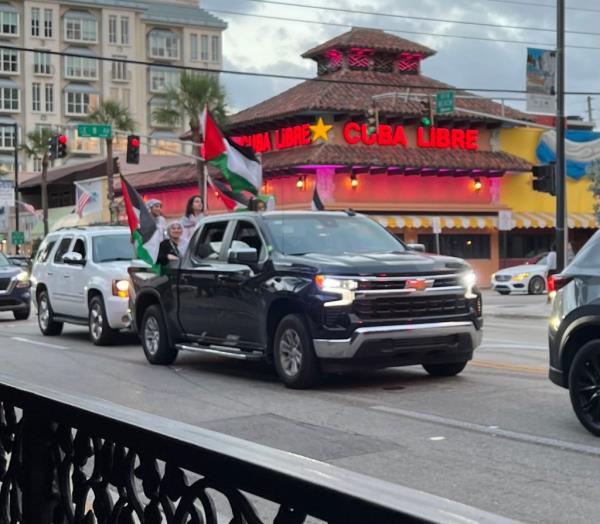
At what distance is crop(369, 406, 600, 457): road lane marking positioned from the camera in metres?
7.34

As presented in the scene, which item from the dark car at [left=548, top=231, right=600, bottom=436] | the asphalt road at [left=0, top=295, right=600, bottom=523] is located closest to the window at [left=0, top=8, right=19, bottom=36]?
the asphalt road at [left=0, top=295, right=600, bottom=523]

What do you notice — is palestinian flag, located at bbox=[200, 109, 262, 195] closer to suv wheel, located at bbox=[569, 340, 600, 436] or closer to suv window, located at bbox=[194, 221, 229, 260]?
suv window, located at bbox=[194, 221, 229, 260]

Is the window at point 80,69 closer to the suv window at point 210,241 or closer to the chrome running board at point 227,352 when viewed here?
the suv window at point 210,241

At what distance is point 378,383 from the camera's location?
→ 11.0m

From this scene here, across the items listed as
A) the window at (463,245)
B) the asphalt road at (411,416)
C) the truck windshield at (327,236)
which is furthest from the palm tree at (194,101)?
the truck windshield at (327,236)

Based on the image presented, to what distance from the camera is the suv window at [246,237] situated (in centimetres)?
1141

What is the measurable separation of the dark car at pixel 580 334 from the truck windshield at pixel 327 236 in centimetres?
327

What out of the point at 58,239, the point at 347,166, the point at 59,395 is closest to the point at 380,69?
the point at 347,166

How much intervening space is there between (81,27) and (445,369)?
321ft

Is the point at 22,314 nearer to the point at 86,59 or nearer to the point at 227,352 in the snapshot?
the point at 227,352

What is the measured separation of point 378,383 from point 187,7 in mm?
104052

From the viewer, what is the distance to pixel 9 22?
99438mm

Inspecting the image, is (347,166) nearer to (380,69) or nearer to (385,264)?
(380,69)

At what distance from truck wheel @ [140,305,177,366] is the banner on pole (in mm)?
15340
